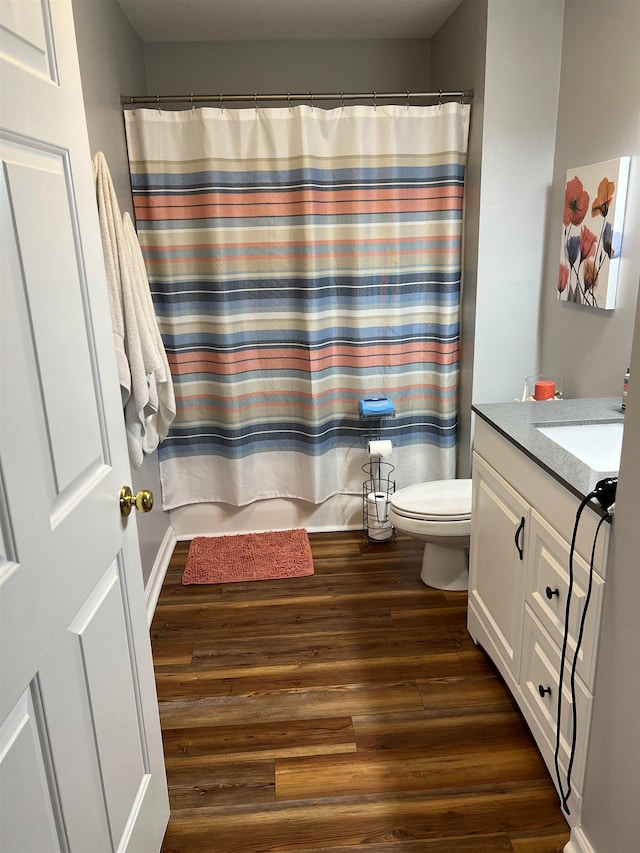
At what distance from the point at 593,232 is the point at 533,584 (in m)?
1.34

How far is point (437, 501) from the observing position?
105 inches

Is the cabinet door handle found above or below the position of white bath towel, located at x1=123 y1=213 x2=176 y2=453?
below

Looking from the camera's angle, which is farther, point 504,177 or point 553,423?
point 504,177

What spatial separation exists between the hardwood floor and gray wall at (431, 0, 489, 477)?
0.91m

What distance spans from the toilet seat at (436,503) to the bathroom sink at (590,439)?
2.18ft

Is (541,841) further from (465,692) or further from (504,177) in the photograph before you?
(504,177)

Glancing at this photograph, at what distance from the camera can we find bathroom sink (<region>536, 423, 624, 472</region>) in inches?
77.1

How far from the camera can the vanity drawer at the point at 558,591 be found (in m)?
1.46

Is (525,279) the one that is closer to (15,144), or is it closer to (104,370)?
(104,370)

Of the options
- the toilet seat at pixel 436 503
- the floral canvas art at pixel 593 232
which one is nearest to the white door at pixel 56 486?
the toilet seat at pixel 436 503

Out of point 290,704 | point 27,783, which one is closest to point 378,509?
point 290,704

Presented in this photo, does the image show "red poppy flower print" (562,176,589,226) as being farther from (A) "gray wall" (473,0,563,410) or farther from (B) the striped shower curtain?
(B) the striped shower curtain

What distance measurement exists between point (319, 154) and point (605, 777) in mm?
2509

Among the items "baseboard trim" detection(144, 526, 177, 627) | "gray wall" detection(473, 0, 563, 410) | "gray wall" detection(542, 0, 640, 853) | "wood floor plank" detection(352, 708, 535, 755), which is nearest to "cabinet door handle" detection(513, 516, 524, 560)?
"gray wall" detection(542, 0, 640, 853)
